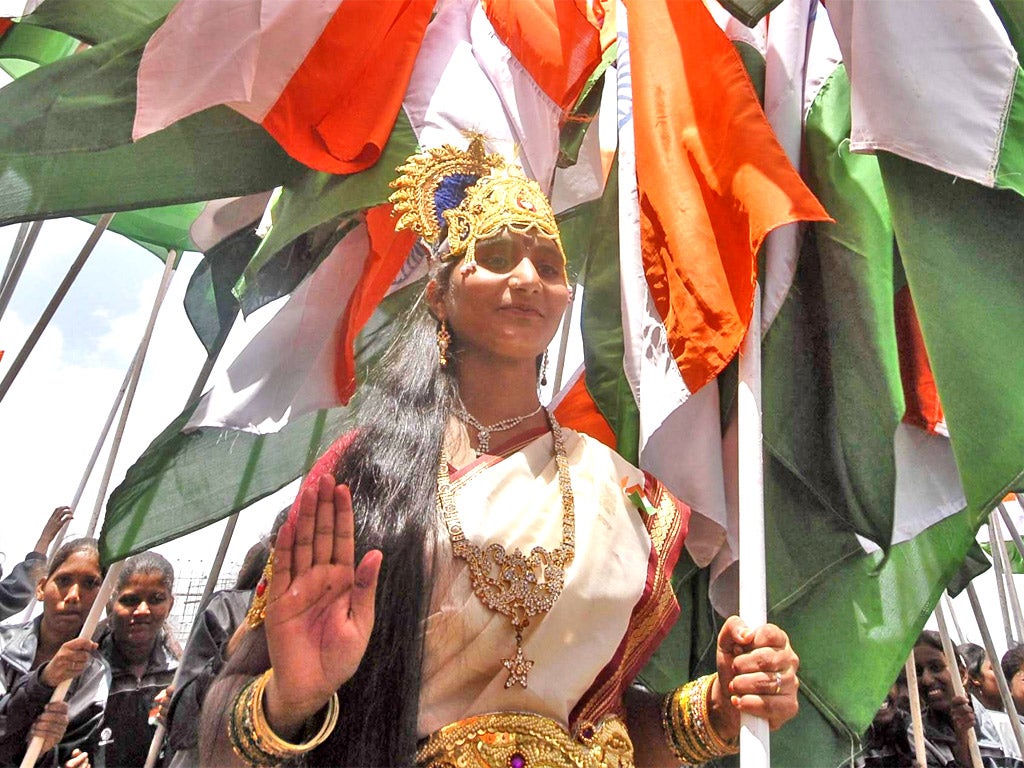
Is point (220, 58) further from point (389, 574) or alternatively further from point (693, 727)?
point (693, 727)

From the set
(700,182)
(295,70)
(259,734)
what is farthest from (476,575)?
(295,70)

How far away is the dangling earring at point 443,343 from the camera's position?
2.28 meters

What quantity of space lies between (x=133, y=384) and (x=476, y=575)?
2.37m

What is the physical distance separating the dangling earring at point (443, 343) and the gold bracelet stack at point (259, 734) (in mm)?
783

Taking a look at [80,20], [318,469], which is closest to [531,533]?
[318,469]

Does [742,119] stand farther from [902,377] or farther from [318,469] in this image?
[318,469]

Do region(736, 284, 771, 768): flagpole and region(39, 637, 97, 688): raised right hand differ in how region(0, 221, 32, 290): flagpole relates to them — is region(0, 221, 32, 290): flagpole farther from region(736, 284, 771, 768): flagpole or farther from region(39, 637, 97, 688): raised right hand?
region(736, 284, 771, 768): flagpole

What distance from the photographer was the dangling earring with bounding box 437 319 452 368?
2.28 meters

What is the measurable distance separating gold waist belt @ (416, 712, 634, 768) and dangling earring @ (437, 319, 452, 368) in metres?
0.78

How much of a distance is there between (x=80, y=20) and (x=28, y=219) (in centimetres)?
67

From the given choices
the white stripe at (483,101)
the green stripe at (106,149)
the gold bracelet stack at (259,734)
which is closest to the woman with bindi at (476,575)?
the gold bracelet stack at (259,734)

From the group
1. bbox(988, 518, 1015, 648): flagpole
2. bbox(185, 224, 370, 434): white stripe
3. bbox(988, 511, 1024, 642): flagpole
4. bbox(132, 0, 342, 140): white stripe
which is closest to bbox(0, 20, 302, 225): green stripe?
bbox(132, 0, 342, 140): white stripe

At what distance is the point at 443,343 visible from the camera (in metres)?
2.29

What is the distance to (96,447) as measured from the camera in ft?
14.6
